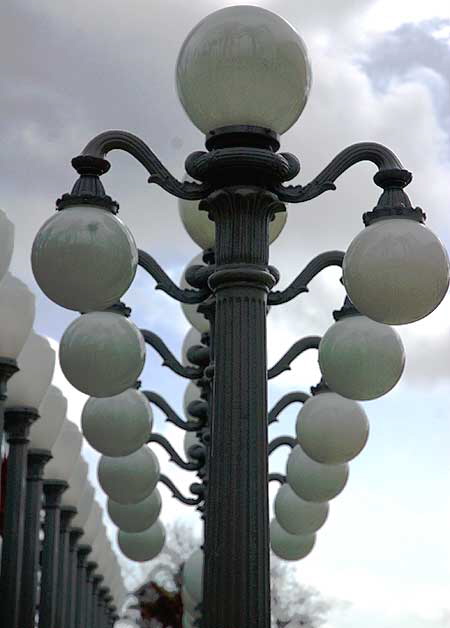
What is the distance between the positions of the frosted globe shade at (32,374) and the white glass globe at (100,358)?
19.1 feet

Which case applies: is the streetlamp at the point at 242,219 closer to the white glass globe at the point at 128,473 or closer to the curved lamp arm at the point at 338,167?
the curved lamp arm at the point at 338,167

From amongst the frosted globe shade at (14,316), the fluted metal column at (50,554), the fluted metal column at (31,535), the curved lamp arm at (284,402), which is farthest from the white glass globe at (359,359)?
the fluted metal column at (50,554)

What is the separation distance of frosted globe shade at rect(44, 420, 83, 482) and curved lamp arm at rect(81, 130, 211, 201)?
39.1ft

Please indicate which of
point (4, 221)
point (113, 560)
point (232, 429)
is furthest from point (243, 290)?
point (113, 560)

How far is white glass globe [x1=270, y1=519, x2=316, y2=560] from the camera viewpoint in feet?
45.3

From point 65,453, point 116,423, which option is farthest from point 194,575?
point 116,423

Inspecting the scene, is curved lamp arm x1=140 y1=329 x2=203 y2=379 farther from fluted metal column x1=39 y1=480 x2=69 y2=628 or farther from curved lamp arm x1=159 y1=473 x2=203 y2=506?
fluted metal column x1=39 y1=480 x2=69 y2=628

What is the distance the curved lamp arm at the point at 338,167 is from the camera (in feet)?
18.1

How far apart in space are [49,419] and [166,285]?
8194mm

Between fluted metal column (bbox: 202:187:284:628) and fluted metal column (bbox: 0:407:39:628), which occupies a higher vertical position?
fluted metal column (bbox: 0:407:39:628)

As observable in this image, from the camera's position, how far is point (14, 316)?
1212 centimetres

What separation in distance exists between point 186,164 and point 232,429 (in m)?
1.23

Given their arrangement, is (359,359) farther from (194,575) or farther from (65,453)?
(65,453)

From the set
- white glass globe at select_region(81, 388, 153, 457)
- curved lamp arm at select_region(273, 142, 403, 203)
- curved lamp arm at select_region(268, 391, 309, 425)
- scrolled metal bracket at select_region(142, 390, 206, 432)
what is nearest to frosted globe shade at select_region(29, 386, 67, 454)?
scrolled metal bracket at select_region(142, 390, 206, 432)
